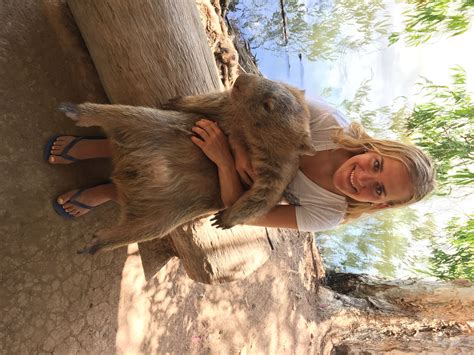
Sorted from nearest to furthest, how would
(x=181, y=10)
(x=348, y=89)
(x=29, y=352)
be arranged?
(x=29, y=352) → (x=181, y=10) → (x=348, y=89)

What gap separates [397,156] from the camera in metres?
2.17

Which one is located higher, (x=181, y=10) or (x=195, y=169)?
(x=181, y=10)

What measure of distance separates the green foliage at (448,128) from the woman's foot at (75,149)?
4.43 meters

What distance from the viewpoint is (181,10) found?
276 cm

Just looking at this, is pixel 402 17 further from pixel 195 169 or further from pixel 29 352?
pixel 29 352

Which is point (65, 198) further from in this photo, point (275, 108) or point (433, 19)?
point (433, 19)

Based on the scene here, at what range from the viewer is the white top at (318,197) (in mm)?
2389

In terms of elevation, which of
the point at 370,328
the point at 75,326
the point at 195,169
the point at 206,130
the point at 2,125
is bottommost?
the point at 370,328

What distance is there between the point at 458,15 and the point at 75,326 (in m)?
5.58

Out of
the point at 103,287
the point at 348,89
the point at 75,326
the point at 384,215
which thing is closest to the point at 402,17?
the point at 348,89

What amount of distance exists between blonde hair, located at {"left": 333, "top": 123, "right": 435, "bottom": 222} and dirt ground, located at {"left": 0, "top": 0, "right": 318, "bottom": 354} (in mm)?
1863

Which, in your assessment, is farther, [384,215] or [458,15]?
[384,215]

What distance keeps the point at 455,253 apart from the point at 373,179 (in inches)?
171

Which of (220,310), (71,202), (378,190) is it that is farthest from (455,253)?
(71,202)
